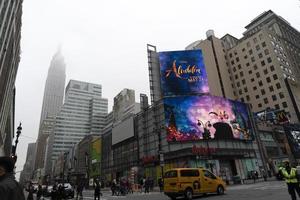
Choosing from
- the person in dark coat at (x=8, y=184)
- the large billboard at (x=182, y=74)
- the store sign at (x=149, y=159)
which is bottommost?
the person in dark coat at (x=8, y=184)

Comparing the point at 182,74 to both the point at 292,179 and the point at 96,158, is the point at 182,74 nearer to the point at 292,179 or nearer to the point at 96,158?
the point at 96,158

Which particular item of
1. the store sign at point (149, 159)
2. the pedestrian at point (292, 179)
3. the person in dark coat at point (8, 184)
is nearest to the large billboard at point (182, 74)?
the store sign at point (149, 159)

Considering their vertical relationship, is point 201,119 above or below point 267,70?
below

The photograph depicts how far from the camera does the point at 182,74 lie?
5234 cm

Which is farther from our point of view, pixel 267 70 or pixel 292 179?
pixel 267 70

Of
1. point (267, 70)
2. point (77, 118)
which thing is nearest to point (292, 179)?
point (267, 70)

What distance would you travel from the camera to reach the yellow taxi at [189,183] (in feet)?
56.1

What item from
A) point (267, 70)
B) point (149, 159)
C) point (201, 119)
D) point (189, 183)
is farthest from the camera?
point (267, 70)

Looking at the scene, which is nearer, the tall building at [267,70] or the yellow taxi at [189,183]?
the yellow taxi at [189,183]

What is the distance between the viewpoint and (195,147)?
140 ft

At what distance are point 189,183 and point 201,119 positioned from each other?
101 feet

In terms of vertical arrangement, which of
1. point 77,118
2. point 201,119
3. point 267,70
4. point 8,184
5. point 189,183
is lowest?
point 8,184

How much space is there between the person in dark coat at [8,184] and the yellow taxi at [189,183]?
49.1 ft

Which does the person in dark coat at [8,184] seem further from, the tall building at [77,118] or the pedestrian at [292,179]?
the tall building at [77,118]
